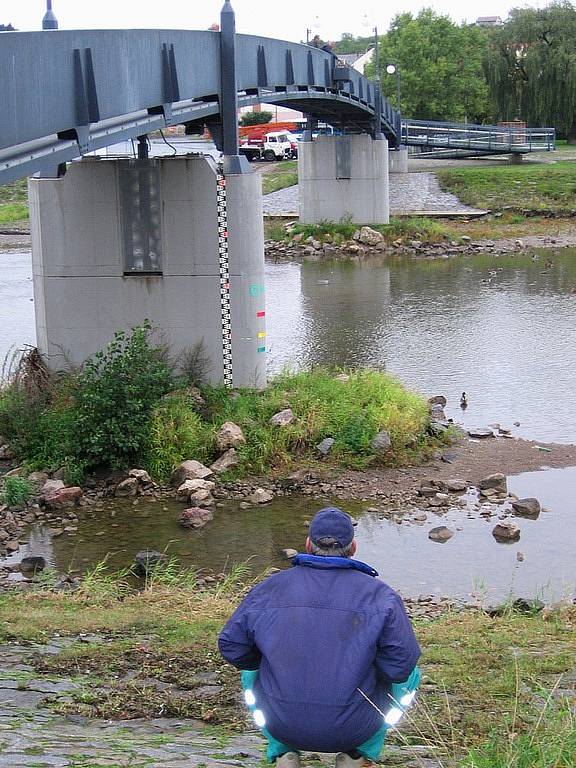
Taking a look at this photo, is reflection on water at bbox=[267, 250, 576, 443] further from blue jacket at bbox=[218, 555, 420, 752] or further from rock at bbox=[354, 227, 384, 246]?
blue jacket at bbox=[218, 555, 420, 752]

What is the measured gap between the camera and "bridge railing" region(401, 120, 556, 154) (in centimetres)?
5309

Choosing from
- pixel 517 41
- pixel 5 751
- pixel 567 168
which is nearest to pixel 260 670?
pixel 5 751

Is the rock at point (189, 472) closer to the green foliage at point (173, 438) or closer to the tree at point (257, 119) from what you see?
the green foliage at point (173, 438)

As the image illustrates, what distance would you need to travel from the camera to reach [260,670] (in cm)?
464

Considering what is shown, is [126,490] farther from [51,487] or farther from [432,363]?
[432,363]

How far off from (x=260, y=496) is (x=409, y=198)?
33.1m

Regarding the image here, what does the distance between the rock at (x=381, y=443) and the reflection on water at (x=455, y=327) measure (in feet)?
7.49

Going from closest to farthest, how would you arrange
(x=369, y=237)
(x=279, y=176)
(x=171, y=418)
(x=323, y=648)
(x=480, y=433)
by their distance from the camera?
1. (x=323, y=648)
2. (x=171, y=418)
3. (x=480, y=433)
4. (x=369, y=237)
5. (x=279, y=176)

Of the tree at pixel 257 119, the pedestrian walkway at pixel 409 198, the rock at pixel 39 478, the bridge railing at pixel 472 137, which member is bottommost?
the rock at pixel 39 478

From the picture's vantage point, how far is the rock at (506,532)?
1278 centimetres

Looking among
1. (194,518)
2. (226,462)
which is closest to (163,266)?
(226,462)

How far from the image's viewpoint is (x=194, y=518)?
44.7 ft

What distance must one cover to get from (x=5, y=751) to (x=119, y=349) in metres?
10.9

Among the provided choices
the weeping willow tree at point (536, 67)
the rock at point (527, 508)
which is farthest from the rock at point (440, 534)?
the weeping willow tree at point (536, 67)
